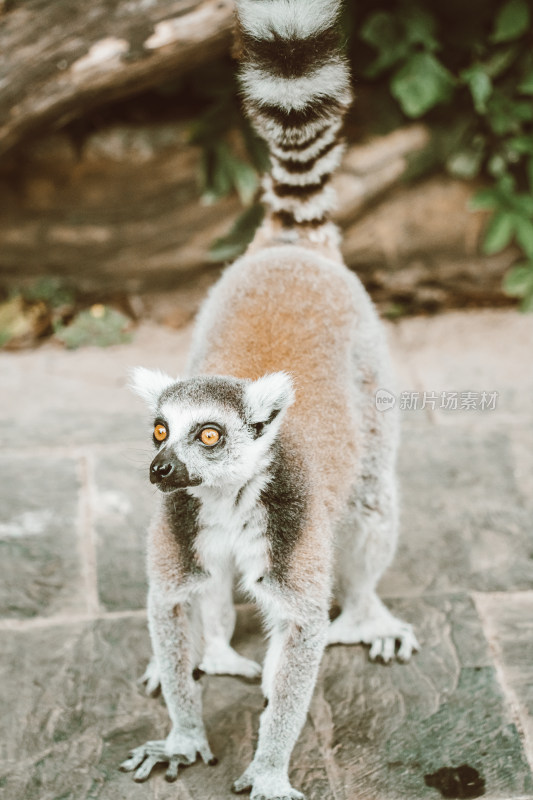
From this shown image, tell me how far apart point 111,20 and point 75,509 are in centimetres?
257

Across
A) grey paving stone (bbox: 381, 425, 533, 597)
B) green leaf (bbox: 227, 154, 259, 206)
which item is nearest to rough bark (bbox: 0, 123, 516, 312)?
green leaf (bbox: 227, 154, 259, 206)

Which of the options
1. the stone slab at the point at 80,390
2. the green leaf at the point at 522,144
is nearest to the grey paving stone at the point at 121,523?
the stone slab at the point at 80,390

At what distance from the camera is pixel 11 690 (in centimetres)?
327

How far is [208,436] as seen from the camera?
2518 millimetres

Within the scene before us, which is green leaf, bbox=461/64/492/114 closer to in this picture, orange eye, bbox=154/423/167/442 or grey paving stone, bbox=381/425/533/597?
grey paving stone, bbox=381/425/533/597

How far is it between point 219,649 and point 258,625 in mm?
301

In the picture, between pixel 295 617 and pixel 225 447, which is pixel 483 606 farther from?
pixel 225 447

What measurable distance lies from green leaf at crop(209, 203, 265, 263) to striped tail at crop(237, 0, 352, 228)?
1.99m

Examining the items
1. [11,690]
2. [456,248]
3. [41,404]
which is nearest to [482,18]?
[456,248]

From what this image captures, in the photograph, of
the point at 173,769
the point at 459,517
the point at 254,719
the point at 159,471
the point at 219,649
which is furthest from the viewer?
the point at 459,517

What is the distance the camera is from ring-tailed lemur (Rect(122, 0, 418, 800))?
8.66ft

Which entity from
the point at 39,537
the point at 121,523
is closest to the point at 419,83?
the point at 121,523

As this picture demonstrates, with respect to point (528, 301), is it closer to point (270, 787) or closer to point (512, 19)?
point (512, 19)

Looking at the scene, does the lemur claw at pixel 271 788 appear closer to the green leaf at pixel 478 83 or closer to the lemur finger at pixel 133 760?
the lemur finger at pixel 133 760
